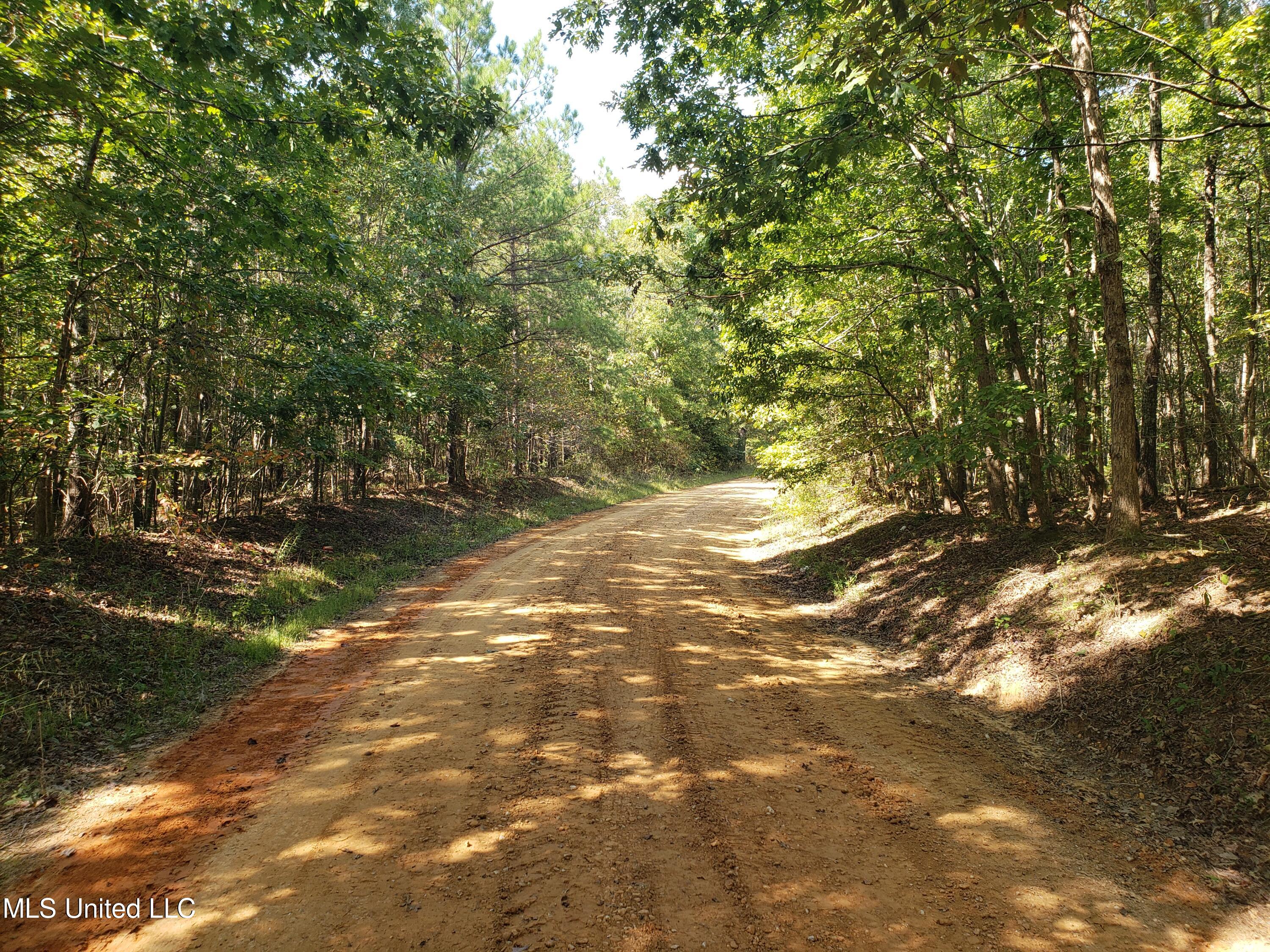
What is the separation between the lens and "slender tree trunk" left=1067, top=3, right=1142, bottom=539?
18.1 ft

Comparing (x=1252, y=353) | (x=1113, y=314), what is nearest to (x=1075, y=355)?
(x=1113, y=314)

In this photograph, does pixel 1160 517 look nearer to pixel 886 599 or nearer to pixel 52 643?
pixel 886 599

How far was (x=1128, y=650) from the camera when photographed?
4539 mm

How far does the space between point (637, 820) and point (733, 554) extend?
28.5 feet

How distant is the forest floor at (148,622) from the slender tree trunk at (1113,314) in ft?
27.7

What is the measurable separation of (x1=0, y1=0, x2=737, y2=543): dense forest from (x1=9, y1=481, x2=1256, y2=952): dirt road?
145 inches

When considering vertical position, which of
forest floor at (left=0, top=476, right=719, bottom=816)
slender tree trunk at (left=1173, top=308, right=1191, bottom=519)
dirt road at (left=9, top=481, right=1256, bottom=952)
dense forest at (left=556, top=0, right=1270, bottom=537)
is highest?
dense forest at (left=556, top=0, right=1270, bottom=537)

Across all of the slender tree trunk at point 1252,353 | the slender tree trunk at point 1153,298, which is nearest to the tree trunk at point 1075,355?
the slender tree trunk at point 1153,298

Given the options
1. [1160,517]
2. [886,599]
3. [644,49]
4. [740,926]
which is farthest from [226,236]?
[1160,517]

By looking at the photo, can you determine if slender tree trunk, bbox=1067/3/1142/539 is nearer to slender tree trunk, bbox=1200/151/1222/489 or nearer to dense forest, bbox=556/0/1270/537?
dense forest, bbox=556/0/1270/537

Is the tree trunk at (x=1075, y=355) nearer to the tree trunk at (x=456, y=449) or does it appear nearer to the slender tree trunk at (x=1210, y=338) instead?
the slender tree trunk at (x=1210, y=338)

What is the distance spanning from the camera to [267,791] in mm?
3564

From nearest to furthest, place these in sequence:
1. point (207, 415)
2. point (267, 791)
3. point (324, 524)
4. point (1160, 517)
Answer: point (267, 791)
point (1160, 517)
point (207, 415)
point (324, 524)

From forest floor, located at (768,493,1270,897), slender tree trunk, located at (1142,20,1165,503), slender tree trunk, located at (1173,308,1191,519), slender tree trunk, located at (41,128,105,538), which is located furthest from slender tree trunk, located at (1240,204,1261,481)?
slender tree trunk, located at (41,128,105,538)
